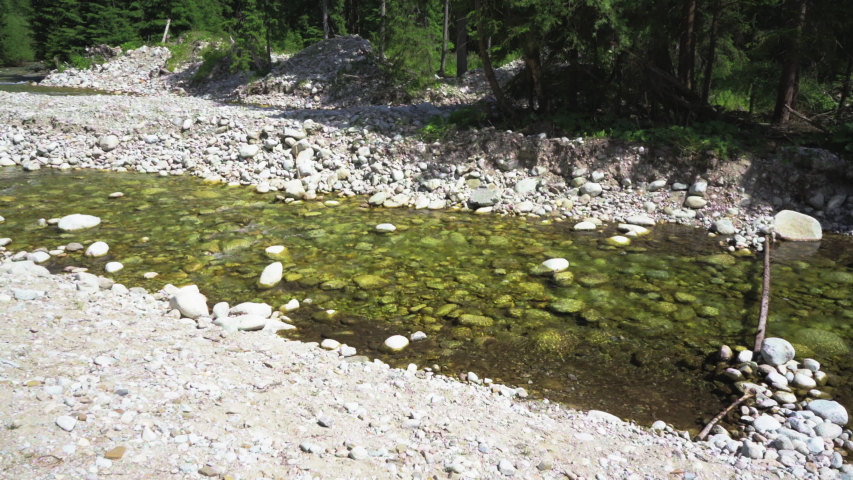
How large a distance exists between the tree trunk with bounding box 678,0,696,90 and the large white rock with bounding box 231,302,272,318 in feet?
32.9

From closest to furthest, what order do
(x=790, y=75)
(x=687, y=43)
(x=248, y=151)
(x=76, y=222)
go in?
(x=76, y=222) < (x=790, y=75) < (x=687, y=43) < (x=248, y=151)

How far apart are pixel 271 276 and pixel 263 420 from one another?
3306mm

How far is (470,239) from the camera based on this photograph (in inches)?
343

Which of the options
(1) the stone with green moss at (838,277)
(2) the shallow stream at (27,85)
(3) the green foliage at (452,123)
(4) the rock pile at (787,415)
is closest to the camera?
(4) the rock pile at (787,415)

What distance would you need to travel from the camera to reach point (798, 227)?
28.7ft

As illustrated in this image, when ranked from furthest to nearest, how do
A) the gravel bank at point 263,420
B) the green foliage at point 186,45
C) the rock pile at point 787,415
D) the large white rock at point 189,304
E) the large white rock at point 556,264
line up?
the green foliage at point 186,45, the large white rock at point 556,264, the large white rock at point 189,304, the rock pile at point 787,415, the gravel bank at point 263,420

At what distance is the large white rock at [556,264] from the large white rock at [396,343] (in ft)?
9.15

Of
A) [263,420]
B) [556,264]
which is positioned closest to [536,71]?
[556,264]

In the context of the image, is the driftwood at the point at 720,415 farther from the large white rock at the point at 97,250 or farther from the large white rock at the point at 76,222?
the large white rock at the point at 76,222

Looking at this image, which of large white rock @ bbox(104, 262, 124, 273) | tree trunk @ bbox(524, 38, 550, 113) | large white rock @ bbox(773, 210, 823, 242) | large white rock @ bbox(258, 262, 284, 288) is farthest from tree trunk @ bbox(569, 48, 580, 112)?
large white rock @ bbox(104, 262, 124, 273)

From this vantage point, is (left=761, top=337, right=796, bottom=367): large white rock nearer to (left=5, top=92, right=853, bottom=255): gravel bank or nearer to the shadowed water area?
the shadowed water area

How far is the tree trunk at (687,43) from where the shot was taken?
10977mm

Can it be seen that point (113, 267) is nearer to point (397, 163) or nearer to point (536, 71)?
point (397, 163)

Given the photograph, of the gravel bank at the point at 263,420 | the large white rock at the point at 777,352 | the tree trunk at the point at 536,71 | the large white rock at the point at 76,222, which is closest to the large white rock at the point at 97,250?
the large white rock at the point at 76,222
